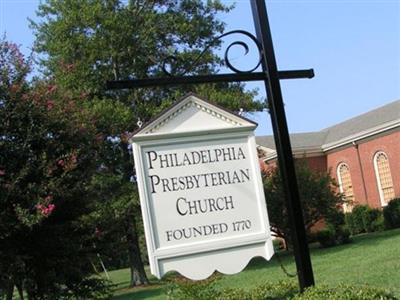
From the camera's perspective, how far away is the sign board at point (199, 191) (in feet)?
13.7

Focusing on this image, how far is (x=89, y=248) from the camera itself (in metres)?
9.74

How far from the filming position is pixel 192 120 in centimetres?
443

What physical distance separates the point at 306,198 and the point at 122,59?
32.5ft

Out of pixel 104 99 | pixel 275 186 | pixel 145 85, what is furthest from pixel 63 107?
pixel 275 186

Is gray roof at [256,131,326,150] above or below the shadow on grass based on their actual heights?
above

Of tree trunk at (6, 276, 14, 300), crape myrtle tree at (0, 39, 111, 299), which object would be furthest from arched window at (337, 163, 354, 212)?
tree trunk at (6, 276, 14, 300)

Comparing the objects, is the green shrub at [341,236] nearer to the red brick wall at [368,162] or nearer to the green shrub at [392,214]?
the green shrub at [392,214]

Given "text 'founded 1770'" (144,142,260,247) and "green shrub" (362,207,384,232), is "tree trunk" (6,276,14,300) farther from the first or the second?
"green shrub" (362,207,384,232)

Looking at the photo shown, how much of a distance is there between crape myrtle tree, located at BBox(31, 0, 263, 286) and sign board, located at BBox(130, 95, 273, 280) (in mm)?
17026

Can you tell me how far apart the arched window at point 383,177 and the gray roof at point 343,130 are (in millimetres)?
2091

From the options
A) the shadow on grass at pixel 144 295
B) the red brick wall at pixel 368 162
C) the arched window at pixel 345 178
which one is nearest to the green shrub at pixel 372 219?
the red brick wall at pixel 368 162

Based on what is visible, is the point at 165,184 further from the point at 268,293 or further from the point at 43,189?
the point at 43,189

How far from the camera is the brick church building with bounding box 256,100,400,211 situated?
122 feet

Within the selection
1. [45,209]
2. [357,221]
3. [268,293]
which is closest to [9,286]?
[45,209]
